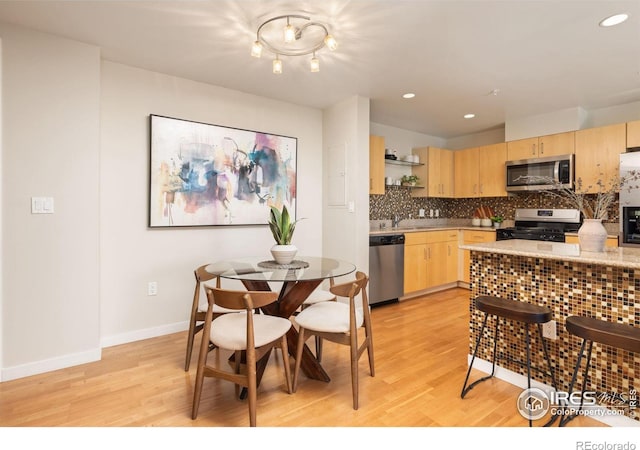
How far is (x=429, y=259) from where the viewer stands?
4.65 meters

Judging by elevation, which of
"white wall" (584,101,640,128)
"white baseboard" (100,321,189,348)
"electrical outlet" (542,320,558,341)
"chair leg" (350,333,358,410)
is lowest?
"white baseboard" (100,321,189,348)

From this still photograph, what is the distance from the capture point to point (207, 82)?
10.9 ft

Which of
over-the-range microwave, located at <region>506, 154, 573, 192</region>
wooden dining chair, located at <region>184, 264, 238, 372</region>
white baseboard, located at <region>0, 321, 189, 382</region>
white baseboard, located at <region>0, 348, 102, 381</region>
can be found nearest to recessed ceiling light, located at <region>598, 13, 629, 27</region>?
over-the-range microwave, located at <region>506, 154, 573, 192</region>

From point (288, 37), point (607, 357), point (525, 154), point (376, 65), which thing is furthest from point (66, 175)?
point (525, 154)

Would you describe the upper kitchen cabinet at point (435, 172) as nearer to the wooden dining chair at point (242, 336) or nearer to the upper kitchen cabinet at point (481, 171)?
the upper kitchen cabinet at point (481, 171)

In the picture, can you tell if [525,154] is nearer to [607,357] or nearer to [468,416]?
[607,357]

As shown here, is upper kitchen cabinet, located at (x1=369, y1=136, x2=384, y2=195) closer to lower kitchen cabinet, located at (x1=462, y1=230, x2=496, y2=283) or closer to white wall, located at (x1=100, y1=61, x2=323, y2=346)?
white wall, located at (x1=100, y1=61, x2=323, y2=346)

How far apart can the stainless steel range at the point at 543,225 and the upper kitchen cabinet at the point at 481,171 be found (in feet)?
1.46

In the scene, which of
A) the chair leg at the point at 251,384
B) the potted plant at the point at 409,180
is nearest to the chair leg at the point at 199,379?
the chair leg at the point at 251,384

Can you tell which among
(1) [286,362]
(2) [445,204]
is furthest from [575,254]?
(2) [445,204]

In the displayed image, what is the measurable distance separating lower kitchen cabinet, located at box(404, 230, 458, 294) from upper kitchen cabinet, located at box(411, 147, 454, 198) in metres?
0.69

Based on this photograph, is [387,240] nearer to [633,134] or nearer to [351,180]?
[351,180]

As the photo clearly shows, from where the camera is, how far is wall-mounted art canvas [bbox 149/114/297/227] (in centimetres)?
309

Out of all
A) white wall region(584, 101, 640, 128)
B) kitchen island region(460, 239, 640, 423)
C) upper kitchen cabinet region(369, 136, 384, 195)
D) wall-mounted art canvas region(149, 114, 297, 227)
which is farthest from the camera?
upper kitchen cabinet region(369, 136, 384, 195)
